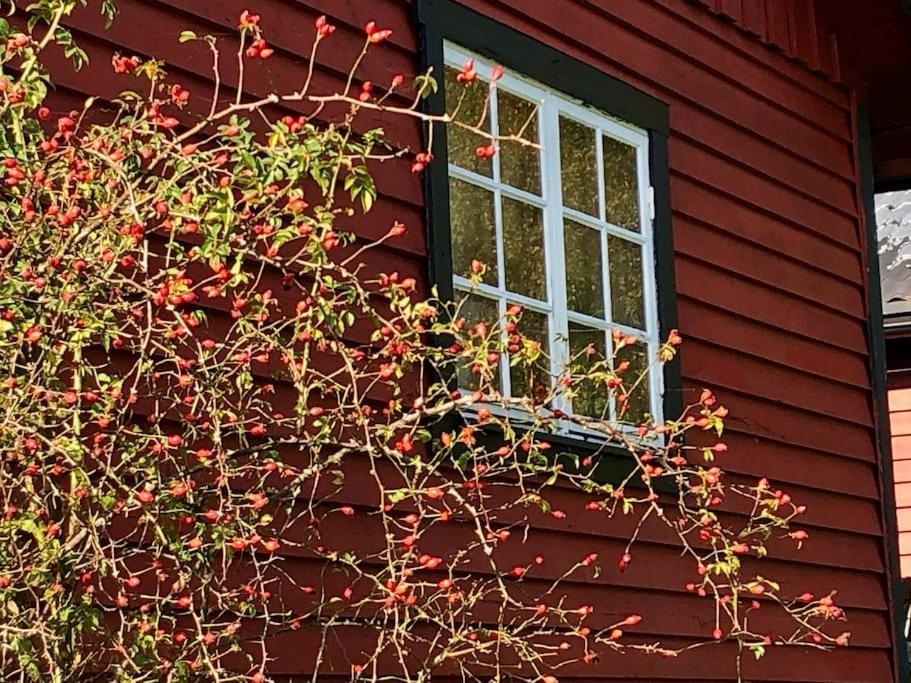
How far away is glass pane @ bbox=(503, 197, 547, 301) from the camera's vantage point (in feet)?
17.8

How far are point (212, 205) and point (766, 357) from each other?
12.8ft

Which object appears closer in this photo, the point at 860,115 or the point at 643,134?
the point at 643,134

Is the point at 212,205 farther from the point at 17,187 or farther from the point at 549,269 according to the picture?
the point at 549,269

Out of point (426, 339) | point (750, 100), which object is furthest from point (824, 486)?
point (426, 339)

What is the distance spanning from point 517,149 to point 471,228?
0.42 metres

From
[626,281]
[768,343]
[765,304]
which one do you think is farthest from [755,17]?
[626,281]

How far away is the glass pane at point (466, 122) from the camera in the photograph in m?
5.26

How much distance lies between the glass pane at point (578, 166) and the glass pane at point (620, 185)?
0.30 ft

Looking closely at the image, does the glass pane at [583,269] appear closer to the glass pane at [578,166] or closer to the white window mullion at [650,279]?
the glass pane at [578,166]

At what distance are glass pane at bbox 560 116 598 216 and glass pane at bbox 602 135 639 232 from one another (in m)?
0.09

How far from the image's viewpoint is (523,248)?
5.50 metres

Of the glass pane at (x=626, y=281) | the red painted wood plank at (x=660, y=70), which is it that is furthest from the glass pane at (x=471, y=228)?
the glass pane at (x=626, y=281)

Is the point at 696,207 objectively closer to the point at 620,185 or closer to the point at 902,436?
the point at 620,185

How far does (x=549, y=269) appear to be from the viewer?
18.3 ft
